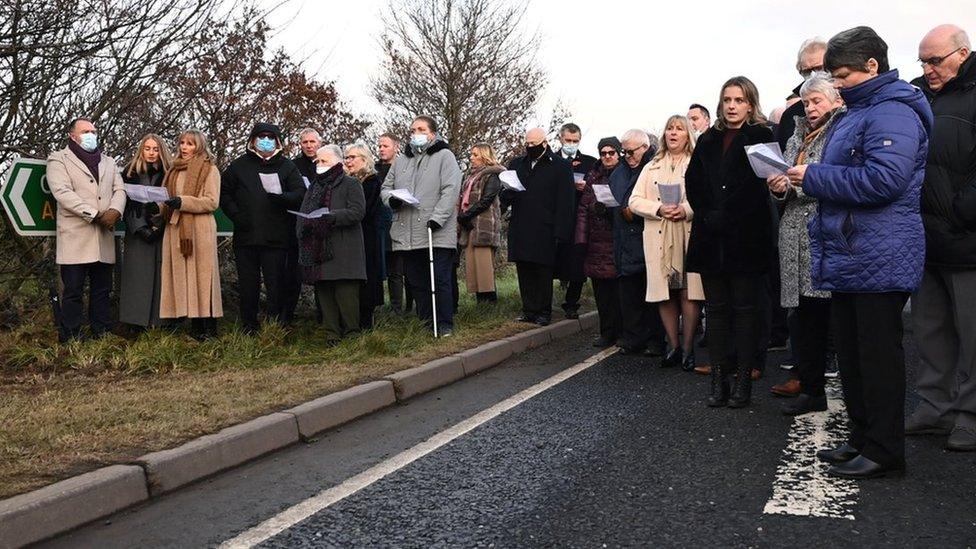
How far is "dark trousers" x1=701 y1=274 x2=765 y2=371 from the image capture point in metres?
6.20

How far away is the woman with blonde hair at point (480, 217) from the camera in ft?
34.3

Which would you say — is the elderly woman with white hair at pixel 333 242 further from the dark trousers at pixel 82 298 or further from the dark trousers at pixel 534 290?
the dark trousers at pixel 534 290

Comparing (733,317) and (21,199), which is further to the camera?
(21,199)

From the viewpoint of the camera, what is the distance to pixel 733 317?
20.6 ft

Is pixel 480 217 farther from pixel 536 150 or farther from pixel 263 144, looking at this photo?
pixel 263 144

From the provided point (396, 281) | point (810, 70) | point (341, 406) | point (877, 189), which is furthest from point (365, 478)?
point (396, 281)

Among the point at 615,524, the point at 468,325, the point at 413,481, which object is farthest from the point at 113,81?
the point at 615,524

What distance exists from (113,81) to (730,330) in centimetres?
621

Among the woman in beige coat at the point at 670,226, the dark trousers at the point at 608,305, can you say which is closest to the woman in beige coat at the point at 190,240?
the dark trousers at the point at 608,305

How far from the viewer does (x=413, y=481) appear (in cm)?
455

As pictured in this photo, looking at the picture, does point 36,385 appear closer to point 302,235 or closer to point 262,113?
point 302,235

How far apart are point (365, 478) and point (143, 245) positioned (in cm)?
499

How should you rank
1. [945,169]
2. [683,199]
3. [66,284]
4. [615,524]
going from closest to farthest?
[615,524]
[945,169]
[683,199]
[66,284]

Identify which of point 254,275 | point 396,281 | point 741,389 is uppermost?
point 254,275
